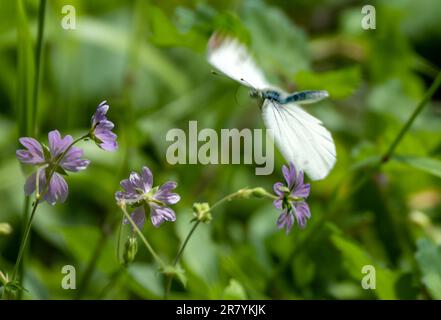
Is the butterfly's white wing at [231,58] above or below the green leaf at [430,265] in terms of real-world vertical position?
above

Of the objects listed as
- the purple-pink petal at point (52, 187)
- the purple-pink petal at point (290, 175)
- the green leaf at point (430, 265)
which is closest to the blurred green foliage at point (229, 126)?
the green leaf at point (430, 265)

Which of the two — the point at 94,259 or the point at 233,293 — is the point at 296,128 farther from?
the point at 94,259

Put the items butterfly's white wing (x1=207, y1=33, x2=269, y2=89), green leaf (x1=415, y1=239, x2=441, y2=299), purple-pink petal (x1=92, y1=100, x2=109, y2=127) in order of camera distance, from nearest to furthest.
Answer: purple-pink petal (x1=92, y1=100, x2=109, y2=127), butterfly's white wing (x1=207, y1=33, x2=269, y2=89), green leaf (x1=415, y1=239, x2=441, y2=299)

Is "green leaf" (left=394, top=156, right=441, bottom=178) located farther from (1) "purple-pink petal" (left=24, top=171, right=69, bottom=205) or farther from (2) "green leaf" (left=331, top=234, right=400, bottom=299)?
Result: (1) "purple-pink petal" (left=24, top=171, right=69, bottom=205)

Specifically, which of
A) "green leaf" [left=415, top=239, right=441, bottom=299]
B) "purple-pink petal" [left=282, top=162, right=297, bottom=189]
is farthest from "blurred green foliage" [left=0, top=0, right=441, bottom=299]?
"purple-pink petal" [left=282, top=162, right=297, bottom=189]

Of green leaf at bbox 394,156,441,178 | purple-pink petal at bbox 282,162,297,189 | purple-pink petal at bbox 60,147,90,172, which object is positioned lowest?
purple-pink petal at bbox 282,162,297,189

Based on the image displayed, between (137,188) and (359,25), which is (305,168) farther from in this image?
(359,25)

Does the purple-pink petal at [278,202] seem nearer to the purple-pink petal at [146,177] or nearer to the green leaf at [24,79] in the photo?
the purple-pink petal at [146,177]

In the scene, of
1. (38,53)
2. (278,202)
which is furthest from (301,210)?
(38,53)
